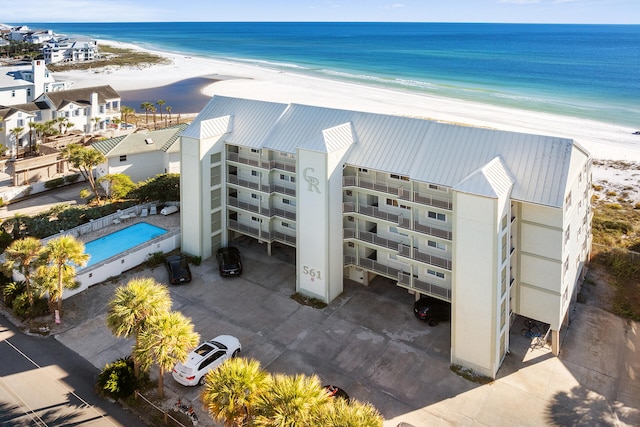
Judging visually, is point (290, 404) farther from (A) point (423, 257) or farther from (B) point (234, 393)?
(A) point (423, 257)

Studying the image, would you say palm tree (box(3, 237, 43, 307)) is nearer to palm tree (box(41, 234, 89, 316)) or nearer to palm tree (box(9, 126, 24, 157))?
palm tree (box(41, 234, 89, 316))

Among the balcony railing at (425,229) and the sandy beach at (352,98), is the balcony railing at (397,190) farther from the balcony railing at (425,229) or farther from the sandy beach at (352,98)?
the sandy beach at (352,98)

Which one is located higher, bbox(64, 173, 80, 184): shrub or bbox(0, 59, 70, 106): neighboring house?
bbox(0, 59, 70, 106): neighboring house

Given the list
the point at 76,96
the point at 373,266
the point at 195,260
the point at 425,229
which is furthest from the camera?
the point at 76,96

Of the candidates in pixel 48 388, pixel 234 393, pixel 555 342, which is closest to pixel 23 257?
pixel 48 388

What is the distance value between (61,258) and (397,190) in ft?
61.2

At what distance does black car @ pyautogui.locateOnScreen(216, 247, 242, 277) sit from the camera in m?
32.2

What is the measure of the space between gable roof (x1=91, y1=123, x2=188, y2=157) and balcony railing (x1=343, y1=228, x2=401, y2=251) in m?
24.4

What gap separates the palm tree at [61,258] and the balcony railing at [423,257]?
17730 millimetres

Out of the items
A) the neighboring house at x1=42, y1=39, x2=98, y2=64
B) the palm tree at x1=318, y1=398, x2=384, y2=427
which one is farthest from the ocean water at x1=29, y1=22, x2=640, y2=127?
the palm tree at x1=318, y1=398, x2=384, y2=427

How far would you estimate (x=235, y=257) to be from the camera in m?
33.6

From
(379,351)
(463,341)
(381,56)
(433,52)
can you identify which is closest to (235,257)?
(379,351)

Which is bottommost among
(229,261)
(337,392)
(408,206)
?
(337,392)

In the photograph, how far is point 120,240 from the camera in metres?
36.9
